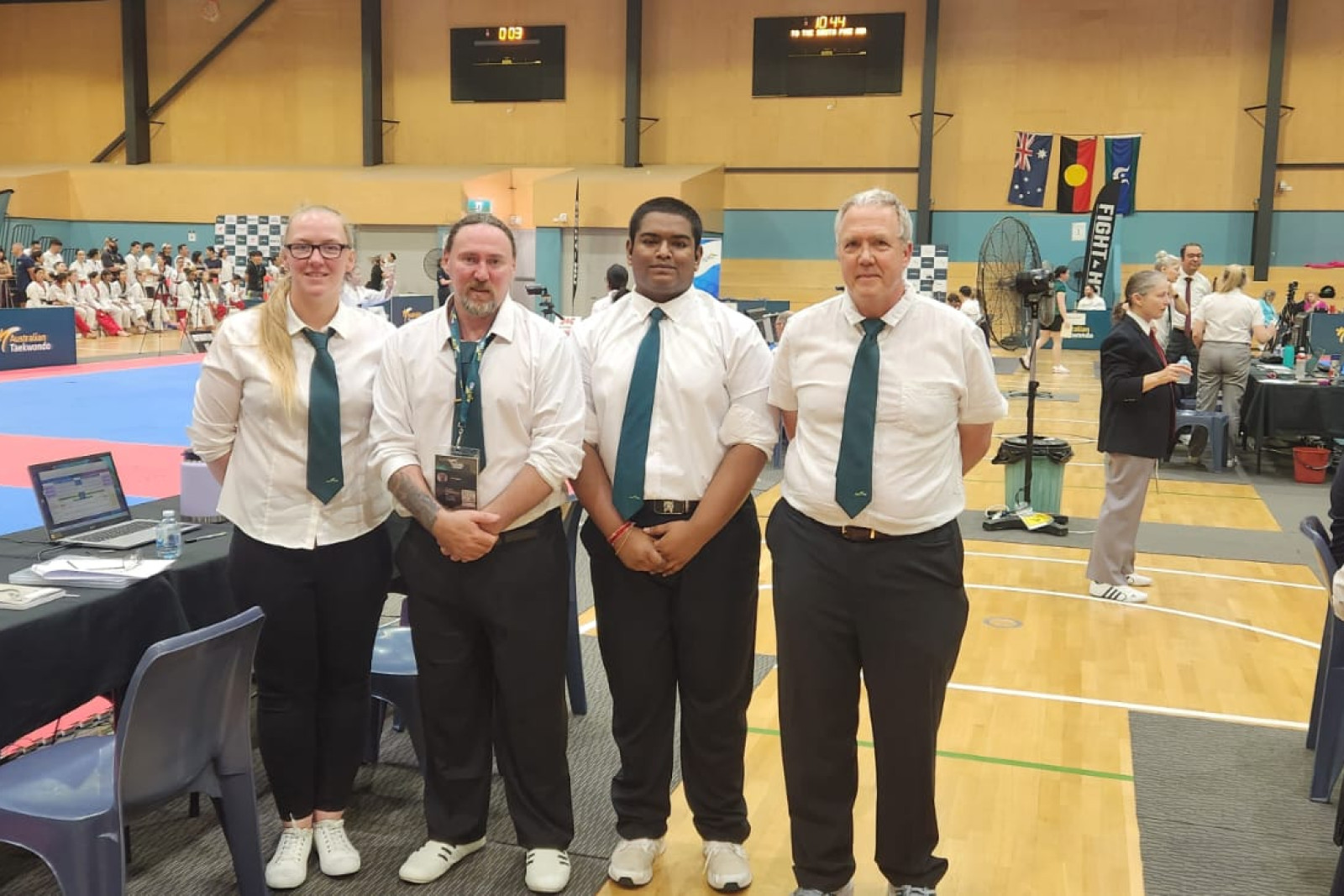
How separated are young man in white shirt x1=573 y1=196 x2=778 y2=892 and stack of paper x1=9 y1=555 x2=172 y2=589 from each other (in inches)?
47.7

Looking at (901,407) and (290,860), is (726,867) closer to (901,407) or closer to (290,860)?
(290,860)

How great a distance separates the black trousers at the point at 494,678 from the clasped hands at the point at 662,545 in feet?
0.73

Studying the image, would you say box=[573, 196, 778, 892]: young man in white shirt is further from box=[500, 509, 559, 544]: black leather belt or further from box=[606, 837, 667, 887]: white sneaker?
box=[500, 509, 559, 544]: black leather belt

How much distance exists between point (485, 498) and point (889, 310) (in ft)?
3.55

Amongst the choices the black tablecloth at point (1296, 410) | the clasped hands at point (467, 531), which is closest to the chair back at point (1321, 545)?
the clasped hands at point (467, 531)

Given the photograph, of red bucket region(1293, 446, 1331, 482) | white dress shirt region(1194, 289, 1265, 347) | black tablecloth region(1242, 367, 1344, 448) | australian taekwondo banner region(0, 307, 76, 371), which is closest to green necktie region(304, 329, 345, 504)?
black tablecloth region(1242, 367, 1344, 448)

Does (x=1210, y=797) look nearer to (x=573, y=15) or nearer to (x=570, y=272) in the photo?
(x=570, y=272)

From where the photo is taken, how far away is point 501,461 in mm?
2930

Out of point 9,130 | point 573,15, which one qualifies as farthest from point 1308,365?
point 9,130

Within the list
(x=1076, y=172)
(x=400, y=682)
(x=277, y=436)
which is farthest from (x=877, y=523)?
(x=1076, y=172)

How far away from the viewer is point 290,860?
3109 millimetres

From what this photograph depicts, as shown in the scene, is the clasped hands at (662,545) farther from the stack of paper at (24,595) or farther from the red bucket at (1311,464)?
the red bucket at (1311,464)

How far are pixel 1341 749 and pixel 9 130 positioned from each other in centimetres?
3086

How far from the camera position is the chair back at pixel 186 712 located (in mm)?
2400
